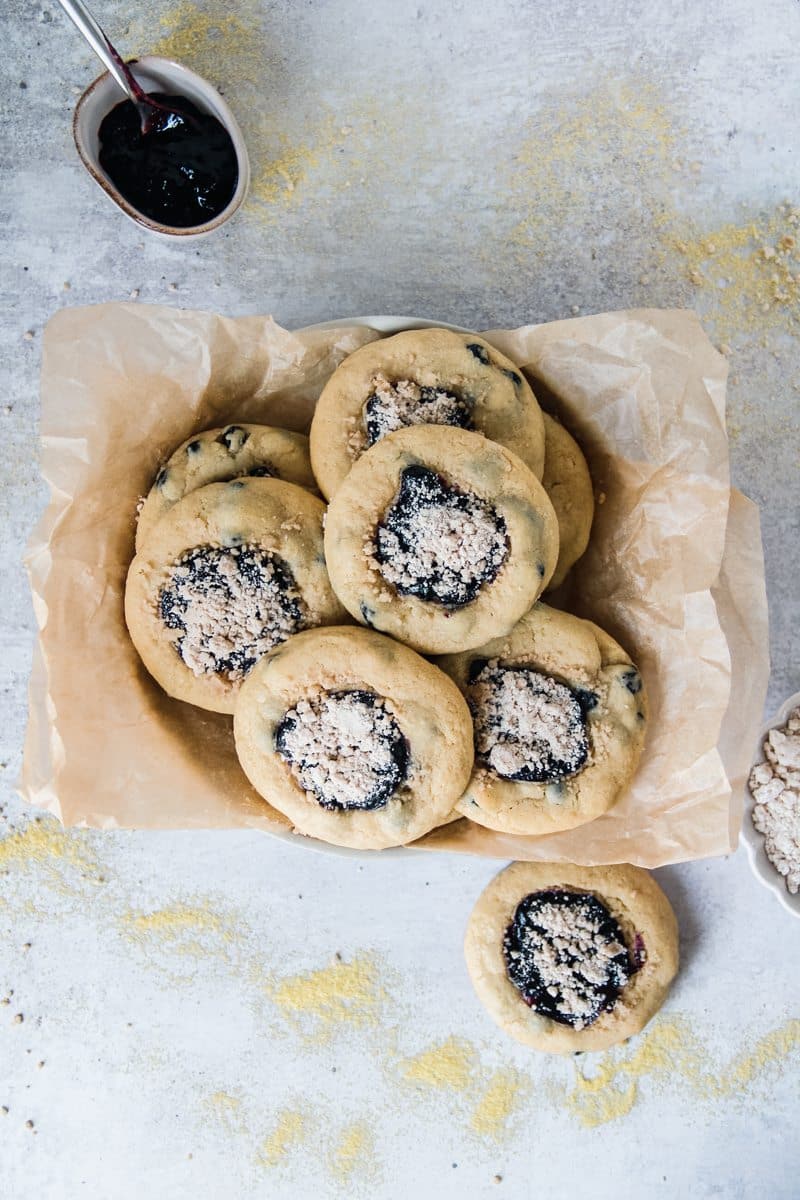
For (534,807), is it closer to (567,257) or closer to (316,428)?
(316,428)

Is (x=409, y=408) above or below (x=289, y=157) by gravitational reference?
below

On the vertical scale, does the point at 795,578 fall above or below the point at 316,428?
below

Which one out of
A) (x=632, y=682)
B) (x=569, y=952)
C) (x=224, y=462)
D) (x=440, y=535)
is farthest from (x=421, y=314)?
(x=569, y=952)

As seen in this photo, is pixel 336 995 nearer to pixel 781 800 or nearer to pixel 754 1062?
pixel 754 1062

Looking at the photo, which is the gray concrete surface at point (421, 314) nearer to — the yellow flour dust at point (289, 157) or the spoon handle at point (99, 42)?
the yellow flour dust at point (289, 157)

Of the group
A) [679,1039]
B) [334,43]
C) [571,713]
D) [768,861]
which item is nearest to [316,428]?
[571,713]

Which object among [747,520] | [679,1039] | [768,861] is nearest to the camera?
[747,520]

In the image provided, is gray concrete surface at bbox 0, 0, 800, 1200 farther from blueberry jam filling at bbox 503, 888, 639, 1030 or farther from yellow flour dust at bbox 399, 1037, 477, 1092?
blueberry jam filling at bbox 503, 888, 639, 1030

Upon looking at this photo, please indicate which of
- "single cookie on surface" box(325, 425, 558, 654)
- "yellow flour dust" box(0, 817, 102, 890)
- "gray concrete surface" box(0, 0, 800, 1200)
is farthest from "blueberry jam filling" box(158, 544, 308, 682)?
"yellow flour dust" box(0, 817, 102, 890)
